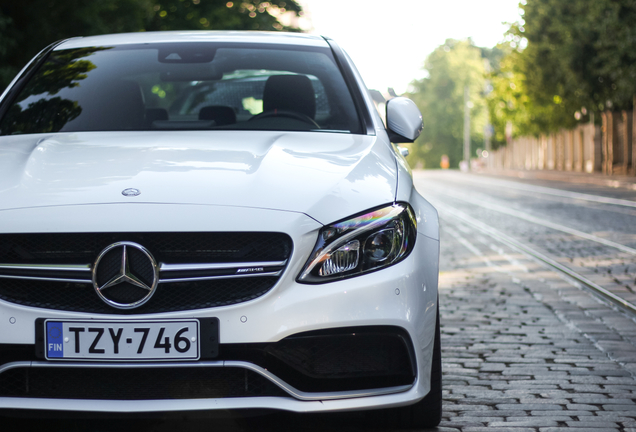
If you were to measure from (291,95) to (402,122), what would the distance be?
584mm

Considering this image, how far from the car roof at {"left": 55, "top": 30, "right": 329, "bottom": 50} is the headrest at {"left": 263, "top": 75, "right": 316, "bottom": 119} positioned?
286mm

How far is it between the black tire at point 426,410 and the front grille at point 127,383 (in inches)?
28.1

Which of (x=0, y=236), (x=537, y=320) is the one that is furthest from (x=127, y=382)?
(x=537, y=320)

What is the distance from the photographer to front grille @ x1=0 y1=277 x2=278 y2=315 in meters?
2.82

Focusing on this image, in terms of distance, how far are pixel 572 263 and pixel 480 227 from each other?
5228 millimetres

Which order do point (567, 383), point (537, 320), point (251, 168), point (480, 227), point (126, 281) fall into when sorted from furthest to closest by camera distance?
point (480, 227)
point (537, 320)
point (567, 383)
point (251, 168)
point (126, 281)

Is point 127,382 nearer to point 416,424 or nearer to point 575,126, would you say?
point 416,424

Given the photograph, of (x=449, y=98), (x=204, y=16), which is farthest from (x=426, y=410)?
(x=449, y=98)

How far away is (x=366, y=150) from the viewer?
3.55 meters

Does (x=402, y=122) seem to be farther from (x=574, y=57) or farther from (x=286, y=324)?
(x=574, y=57)

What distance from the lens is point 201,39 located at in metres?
4.63

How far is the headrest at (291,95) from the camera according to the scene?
4.31m

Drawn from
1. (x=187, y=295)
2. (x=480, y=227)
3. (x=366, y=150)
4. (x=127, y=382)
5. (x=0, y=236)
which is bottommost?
(x=480, y=227)

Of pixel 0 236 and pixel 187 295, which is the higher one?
pixel 0 236
